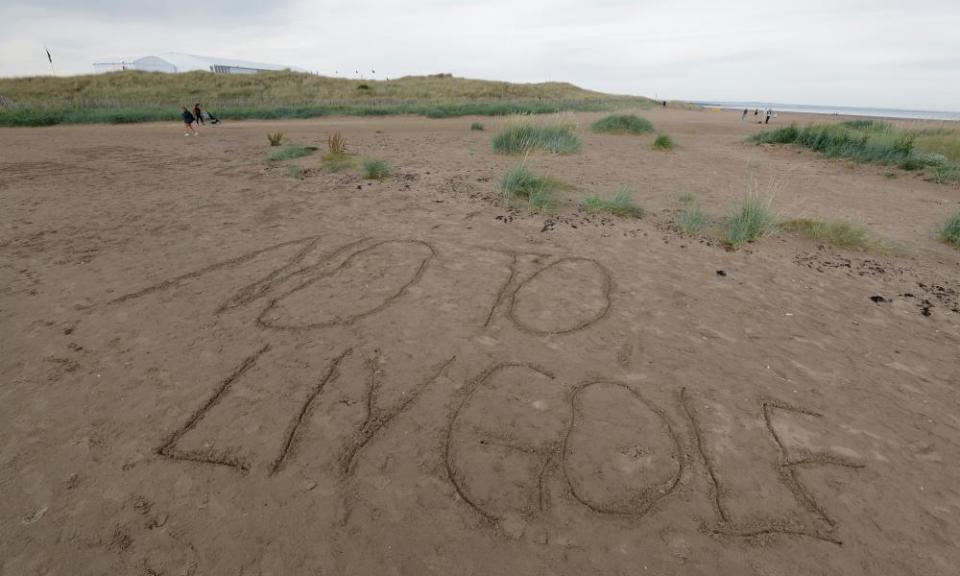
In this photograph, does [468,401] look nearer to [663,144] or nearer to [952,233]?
[952,233]

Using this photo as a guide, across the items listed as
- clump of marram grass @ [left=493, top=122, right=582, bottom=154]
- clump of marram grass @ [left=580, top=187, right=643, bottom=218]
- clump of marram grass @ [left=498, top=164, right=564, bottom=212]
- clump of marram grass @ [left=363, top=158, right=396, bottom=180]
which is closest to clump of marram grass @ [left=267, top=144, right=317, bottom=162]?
clump of marram grass @ [left=363, top=158, right=396, bottom=180]

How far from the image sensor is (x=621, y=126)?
15.5m

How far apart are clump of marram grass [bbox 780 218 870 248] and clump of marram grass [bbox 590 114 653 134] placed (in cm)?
1112

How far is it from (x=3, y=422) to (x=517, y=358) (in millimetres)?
2740

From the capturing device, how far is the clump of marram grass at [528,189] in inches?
220

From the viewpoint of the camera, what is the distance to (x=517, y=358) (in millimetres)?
2812

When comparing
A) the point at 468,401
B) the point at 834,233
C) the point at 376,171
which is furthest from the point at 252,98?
the point at 468,401

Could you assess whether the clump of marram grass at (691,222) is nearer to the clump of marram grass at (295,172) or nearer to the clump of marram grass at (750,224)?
the clump of marram grass at (750,224)

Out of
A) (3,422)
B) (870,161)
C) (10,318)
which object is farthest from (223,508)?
(870,161)

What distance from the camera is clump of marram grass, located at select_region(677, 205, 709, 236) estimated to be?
4.96m

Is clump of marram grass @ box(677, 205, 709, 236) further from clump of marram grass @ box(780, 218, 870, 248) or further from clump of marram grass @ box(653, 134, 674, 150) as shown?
clump of marram grass @ box(653, 134, 674, 150)

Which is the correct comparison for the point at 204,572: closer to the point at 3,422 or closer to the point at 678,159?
the point at 3,422

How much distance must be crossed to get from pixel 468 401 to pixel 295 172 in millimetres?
6135

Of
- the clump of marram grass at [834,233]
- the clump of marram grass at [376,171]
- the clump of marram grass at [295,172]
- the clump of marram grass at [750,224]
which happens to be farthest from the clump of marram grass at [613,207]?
the clump of marram grass at [295,172]
